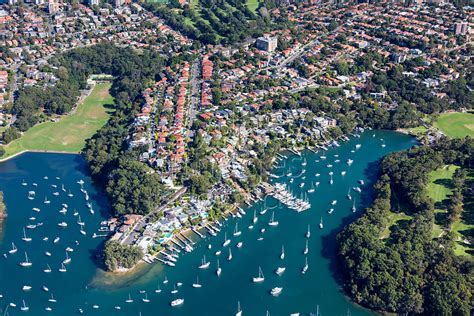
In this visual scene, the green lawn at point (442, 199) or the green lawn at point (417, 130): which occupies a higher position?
the green lawn at point (417, 130)

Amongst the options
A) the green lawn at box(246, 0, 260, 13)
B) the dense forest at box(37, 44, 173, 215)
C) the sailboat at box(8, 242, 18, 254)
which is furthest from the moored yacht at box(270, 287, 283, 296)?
the green lawn at box(246, 0, 260, 13)

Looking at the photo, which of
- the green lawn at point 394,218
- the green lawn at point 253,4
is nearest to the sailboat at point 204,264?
the green lawn at point 394,218

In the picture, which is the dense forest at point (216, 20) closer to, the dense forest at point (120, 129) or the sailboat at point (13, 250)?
the dense forest at point (120, 129)

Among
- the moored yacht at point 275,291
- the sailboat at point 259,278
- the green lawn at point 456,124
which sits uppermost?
the green lawn at point 456,124

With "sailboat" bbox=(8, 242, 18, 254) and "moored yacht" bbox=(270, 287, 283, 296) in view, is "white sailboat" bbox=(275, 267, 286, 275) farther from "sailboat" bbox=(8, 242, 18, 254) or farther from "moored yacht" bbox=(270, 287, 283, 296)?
"sailboat" bbox=(8, 242, 18, 254)

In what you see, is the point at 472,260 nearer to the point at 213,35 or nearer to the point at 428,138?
the point at 428,138

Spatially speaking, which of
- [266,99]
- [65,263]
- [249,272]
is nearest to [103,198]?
[65,263]
